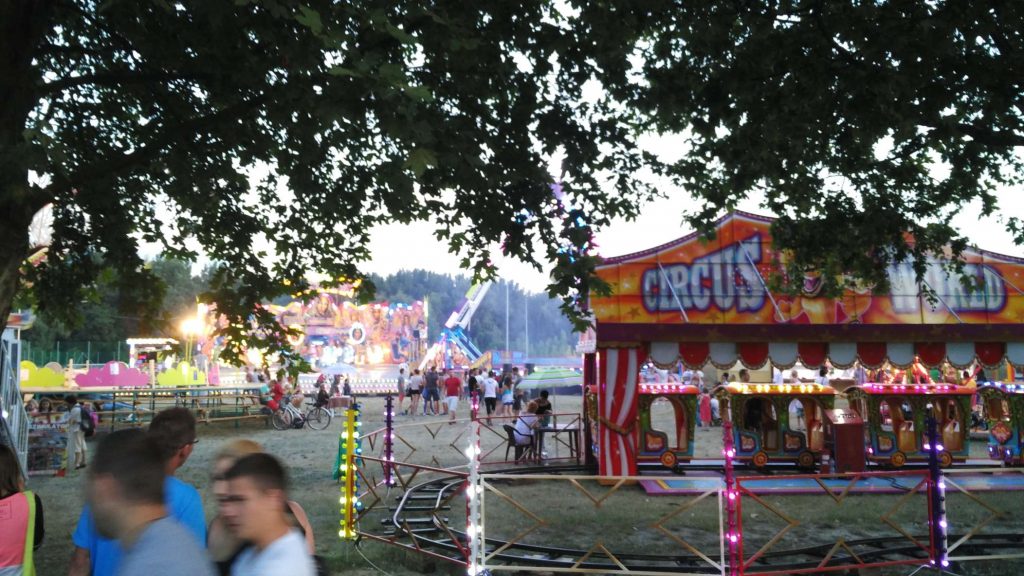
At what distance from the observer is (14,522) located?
13.0 feet

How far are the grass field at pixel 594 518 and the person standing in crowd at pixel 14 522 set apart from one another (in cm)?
436

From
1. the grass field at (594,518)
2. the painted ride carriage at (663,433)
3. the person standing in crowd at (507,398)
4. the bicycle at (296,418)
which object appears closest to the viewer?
the grass field at (594,518)

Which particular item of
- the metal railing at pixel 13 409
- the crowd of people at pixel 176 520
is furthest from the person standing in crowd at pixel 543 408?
the crowd of people at pixel 176 520

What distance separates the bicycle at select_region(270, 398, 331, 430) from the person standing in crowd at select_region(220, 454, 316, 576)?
20.6m

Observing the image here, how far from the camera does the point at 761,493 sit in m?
12.2

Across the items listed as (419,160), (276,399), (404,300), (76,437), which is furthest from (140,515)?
(404,300)

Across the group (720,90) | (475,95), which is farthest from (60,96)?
(720,90)

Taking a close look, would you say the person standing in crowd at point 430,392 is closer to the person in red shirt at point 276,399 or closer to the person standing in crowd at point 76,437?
the person in red shirt at point 276,399

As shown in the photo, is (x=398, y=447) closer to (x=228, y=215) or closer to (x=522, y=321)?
(x=228, y=215)

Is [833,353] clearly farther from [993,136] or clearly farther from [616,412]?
[993,136]

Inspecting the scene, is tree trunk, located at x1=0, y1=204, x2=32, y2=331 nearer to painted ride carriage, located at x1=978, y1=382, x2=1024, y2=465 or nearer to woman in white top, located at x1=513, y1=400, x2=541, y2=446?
woman in white top, located at x1=513, y1=400, x2=541, y2=446

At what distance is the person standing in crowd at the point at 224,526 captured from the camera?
107 inches

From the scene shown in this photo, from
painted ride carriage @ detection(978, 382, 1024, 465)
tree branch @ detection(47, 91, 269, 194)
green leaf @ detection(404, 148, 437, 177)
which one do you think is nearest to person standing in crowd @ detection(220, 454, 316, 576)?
green leaf @ detection(404, 148, 437, 177)

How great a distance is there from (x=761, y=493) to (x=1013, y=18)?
7.94 meters
